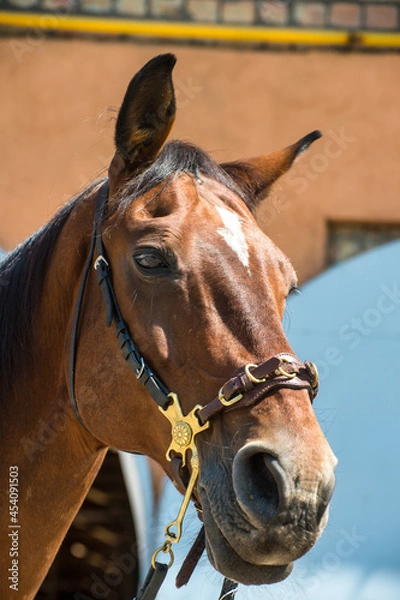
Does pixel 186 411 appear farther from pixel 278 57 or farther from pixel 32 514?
pixel 278 57

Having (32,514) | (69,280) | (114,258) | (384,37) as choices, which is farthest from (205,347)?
(384,37)

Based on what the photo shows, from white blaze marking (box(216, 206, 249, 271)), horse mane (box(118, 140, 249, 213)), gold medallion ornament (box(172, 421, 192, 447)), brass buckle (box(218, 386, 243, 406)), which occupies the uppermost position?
horse mane (box(118, 140, 249, 213))

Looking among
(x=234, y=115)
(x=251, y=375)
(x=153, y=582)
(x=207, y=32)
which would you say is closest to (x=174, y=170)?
(x=251, y=375)

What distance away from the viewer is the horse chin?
195cm

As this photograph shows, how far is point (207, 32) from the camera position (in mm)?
6758

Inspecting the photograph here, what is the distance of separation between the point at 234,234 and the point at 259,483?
2.24 feet

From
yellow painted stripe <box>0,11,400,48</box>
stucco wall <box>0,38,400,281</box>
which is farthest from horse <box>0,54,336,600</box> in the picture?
yellow painted stripe <box>0,11,400,48</box>

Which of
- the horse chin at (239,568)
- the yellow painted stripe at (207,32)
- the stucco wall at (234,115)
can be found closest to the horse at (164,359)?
the horse chin at (239,568)

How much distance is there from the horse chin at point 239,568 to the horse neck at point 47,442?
2.10 ft

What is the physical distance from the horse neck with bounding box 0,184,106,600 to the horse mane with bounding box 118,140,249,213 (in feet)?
0.68

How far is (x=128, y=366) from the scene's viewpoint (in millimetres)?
2258

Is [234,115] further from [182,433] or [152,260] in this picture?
[182,433]

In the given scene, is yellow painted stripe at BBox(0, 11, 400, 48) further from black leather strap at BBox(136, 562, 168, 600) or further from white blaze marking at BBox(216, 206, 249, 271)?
black leather strap at BBox(136, 562, 168, 600)

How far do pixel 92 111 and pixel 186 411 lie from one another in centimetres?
501
